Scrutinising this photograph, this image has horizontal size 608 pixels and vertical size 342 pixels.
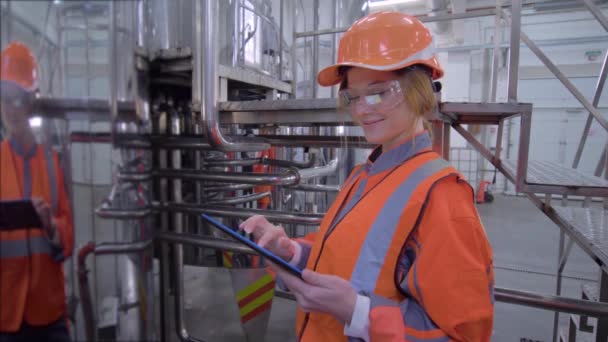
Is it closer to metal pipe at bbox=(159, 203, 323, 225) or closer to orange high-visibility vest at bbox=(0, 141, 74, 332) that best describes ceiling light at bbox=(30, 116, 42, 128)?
orange high-visibility vest at bbox=(0, 141, 74, 332)

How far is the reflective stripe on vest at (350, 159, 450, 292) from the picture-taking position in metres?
0.70


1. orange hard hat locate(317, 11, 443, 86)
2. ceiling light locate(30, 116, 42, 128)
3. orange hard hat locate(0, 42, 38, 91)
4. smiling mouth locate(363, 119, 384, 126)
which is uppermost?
orange hard hat locate(317, 11, 443, 86)

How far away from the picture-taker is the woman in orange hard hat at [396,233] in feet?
2.10

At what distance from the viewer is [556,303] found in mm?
1108

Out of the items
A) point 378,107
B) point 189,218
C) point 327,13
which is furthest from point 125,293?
point 327,13

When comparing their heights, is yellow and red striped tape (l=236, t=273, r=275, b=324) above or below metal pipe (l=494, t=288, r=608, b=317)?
below

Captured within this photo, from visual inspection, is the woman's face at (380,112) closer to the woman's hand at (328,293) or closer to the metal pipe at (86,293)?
the woman's hand at (328,293)

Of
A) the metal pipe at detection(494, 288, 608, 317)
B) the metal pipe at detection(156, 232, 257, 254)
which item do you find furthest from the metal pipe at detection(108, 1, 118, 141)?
the metal pipe at detection(494, 288, 608, 317)

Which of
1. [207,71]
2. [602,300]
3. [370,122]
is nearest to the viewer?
[370,122]

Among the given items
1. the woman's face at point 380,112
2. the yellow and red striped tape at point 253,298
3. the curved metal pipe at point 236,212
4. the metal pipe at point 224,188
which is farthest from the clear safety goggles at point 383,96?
the yellow and red striped tape at point 253,298

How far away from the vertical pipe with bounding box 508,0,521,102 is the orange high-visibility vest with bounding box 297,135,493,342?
522mm

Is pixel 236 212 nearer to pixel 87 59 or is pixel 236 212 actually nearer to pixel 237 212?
pixel 237 212

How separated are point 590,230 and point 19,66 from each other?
184cm

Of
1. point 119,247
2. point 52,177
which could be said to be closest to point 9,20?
point 52,177
